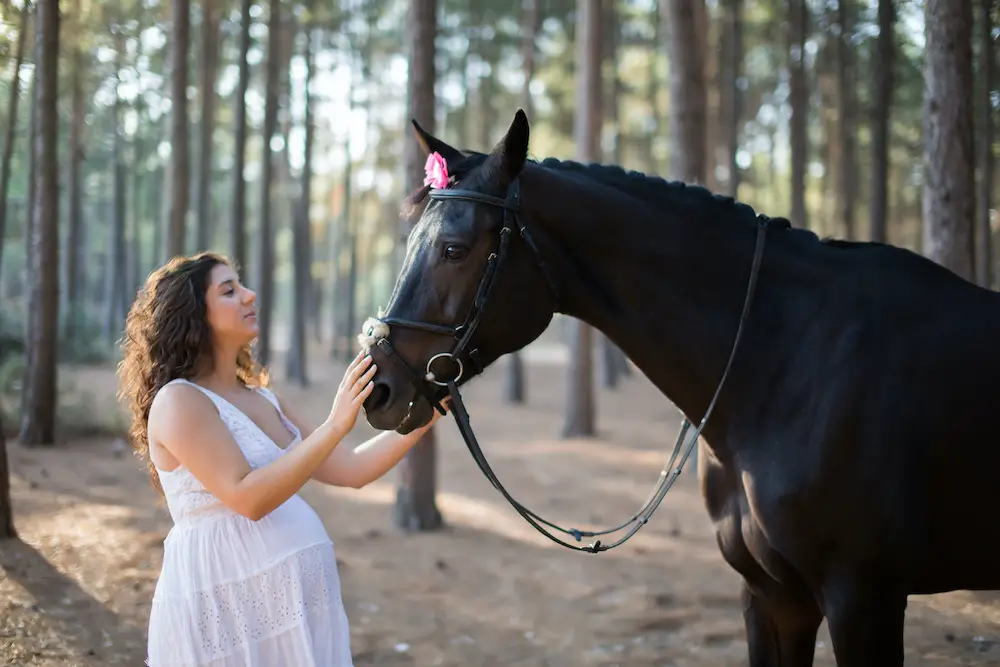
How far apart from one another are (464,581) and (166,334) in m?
4.80

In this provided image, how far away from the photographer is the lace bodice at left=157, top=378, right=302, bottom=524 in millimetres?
2721

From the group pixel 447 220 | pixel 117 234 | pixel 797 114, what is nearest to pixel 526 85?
pixel 797 114

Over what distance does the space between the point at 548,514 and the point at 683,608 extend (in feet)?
11.2

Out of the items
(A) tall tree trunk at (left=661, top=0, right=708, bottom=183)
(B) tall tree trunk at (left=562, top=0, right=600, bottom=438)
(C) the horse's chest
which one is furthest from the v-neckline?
(B) tall tree trunk at (left=562, top=0, right=600, bottom=438)

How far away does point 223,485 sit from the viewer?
2.59 meters

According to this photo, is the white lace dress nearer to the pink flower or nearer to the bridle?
the bridle

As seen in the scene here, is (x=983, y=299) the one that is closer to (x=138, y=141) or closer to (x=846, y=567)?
(x=846, y=567)

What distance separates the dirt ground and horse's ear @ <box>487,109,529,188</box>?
3500mm

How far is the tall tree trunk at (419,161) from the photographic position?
842 centimetres

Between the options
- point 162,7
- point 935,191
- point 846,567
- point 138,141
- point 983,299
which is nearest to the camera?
point 846,567

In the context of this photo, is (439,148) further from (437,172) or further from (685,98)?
(685,98)

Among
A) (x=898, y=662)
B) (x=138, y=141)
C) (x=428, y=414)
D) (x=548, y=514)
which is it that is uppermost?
(x=138, y=141)

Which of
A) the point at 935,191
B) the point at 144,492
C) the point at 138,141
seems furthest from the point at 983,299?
the point at 138,141

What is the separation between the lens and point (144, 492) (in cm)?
961
